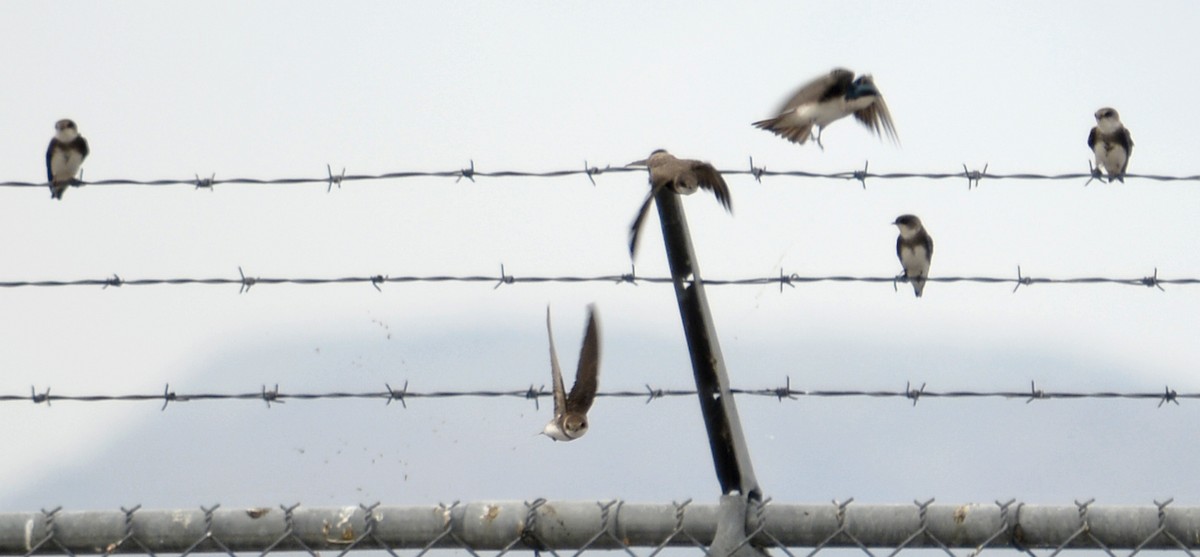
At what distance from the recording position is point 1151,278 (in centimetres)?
408

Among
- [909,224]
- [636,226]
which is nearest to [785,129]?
[909,224]

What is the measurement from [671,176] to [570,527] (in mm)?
711

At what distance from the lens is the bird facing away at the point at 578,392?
12.6ft

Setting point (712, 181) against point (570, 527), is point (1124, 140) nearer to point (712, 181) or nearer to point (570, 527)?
point (712, 181)

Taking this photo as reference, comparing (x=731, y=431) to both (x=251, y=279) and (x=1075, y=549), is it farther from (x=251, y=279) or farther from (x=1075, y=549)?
(x=251, y=279)

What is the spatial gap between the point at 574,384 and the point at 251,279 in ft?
2.56

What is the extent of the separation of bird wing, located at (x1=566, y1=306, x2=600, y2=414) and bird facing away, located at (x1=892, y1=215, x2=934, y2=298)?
15.3ft

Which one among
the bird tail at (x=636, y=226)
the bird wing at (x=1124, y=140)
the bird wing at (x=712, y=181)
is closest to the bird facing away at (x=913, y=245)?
the bird wing at (x=1124, y=140)

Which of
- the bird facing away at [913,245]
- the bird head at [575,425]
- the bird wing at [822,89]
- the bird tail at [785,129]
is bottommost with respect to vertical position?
the bird head at [575,425]

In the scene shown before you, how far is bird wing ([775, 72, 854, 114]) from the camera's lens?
297 inches

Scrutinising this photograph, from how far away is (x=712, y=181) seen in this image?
383cm

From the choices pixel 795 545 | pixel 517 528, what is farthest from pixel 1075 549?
pixel 517 528

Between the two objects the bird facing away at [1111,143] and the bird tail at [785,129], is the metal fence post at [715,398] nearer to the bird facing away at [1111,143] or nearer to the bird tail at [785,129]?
the bird tail at [785,129]

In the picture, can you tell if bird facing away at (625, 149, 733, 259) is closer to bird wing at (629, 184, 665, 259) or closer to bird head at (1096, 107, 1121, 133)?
bird wing at (629, 184, 665, 259)
